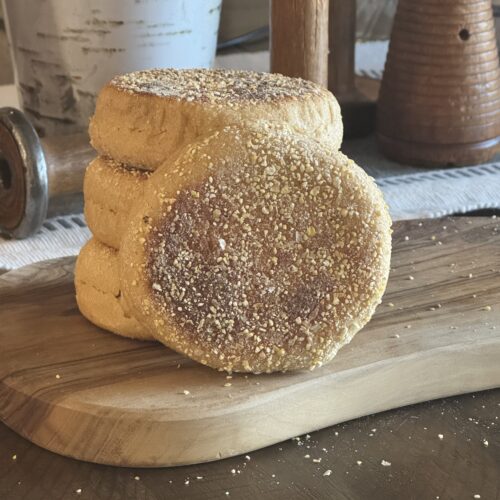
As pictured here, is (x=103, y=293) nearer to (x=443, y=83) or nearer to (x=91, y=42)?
(x=91, y=42)

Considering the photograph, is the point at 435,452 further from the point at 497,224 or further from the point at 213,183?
the point at 497,224

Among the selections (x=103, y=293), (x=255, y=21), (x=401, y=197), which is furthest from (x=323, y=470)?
(x=255, y=21)

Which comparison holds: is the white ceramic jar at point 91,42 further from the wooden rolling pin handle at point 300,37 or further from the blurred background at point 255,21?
the blurred background at point 255,21

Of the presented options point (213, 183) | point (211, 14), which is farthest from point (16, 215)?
point (213, 183)

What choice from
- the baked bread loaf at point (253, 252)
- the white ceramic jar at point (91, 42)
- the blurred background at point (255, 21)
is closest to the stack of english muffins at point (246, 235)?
the baked bread loaf at point (253, 252)

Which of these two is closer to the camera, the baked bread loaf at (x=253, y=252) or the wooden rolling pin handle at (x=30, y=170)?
the baked bread loaf at (x=253, y=252)
